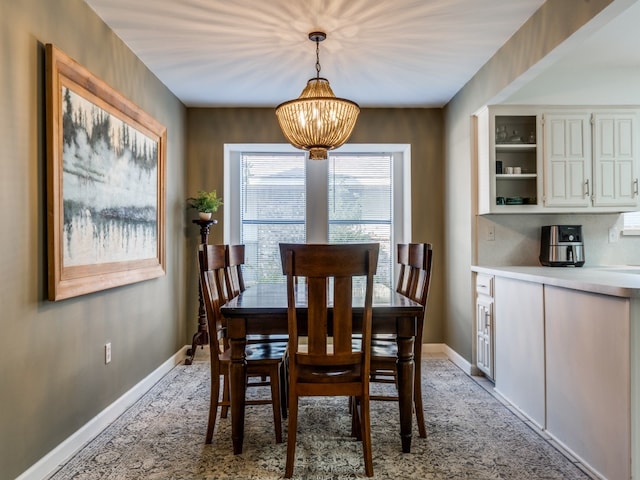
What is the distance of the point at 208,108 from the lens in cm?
450

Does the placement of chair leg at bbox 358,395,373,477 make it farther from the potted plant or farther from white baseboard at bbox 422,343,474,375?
the potted plant

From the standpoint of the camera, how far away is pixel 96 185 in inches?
103

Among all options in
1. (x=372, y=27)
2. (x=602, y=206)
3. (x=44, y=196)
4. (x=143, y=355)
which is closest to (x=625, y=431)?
(x=602, y=206)

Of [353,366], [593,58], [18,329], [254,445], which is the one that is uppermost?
[593,58]

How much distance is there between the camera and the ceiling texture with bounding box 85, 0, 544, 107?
2547 millimetres

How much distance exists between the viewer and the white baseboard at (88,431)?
2070 mm

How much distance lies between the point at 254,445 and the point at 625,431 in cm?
175

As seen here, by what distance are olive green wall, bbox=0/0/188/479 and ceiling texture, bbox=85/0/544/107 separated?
36cm

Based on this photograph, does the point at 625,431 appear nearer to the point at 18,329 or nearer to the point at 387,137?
the point at 18,329

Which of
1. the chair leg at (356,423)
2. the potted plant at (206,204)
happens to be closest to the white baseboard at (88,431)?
the potted plant at (206,204)

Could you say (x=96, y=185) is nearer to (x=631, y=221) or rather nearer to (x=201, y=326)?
(x=201, y=326)

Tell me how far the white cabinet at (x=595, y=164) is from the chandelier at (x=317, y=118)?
71.0 inches

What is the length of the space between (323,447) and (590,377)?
1.36 meters

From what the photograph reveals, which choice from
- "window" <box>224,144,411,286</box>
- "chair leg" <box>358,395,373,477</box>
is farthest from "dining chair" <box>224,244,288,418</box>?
"window" <box>224,144,411,286</box>
